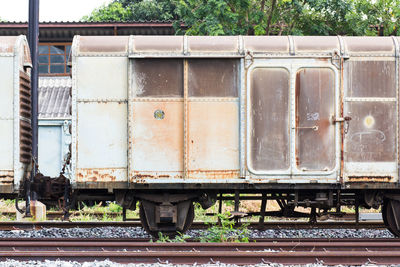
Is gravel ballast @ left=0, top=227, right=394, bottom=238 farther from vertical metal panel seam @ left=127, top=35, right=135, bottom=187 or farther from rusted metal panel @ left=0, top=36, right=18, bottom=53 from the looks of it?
rusted metal panel @ left=0, top=36, right=18, bottom=53

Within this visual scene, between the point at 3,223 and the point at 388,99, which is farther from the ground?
the point at 388,99

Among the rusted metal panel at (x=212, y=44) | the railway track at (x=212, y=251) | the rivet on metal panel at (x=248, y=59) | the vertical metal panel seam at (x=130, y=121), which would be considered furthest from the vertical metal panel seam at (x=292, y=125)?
the vertical metal panel seam at (x=130, y=121)

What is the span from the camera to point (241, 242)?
831 centimetres

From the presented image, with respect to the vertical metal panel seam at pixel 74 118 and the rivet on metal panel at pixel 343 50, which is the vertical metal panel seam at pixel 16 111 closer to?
the vertical metal panel seam at pixel 74 118

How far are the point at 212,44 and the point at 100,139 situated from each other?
2467 millimetres

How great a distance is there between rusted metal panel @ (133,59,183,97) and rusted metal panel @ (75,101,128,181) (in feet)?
2.05

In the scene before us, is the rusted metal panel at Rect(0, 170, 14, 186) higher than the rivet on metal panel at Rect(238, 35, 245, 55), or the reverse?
the rivet on metal panel at Rect(238, 35, 245, 55)

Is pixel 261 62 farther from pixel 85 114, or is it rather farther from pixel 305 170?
pixel 85 114

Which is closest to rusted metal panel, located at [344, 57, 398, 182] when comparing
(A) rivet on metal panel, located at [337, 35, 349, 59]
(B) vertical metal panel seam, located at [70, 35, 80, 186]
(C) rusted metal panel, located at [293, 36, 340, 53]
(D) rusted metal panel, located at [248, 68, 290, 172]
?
(A) rivet on metal panel, located at [337, 35, 349, 59]

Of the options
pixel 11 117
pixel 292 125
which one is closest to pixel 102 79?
pixel 11 117

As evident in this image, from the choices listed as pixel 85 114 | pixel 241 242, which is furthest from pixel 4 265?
pixel 241 242

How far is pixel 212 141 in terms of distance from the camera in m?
8.57

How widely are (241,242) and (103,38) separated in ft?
13.5

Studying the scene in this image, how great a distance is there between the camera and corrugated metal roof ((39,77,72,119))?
54.5 feet
